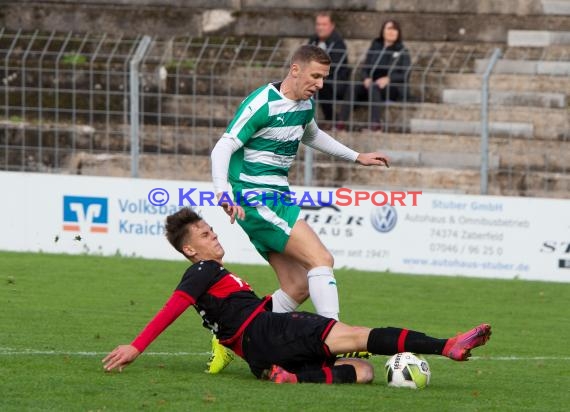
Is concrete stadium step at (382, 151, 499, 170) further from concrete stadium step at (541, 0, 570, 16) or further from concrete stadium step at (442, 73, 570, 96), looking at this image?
concrete stadium step at (541, 0, 570, 16)

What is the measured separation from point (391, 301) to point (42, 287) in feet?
11.8

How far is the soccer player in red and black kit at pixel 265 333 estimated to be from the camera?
8.52 meters

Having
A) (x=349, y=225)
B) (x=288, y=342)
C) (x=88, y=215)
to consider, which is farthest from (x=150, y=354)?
(x=88, y=215)

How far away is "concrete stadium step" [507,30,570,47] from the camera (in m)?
22.9

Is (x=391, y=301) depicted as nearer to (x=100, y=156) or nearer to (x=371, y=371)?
(x=371, y=371)

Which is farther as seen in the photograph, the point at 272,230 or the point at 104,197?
the point at 104,197

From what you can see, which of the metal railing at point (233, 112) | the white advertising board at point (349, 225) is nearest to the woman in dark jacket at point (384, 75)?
the metal railing at point (233, 112)

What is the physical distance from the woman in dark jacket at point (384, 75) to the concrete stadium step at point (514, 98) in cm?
128

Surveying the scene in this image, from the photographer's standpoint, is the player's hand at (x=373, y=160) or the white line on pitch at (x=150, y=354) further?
the player's hand at (x=373, y=160)

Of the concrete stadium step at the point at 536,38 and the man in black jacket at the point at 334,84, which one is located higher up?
the concrete stadium step at the point at 536,38

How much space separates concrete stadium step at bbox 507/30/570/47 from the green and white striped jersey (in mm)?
13774

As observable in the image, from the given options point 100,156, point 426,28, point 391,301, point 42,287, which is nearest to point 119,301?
point 42,287

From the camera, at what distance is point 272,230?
9.59 meters

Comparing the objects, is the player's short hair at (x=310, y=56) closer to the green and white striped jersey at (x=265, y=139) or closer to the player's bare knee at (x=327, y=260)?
the green and white striped jersey at (x=265, y=139)
